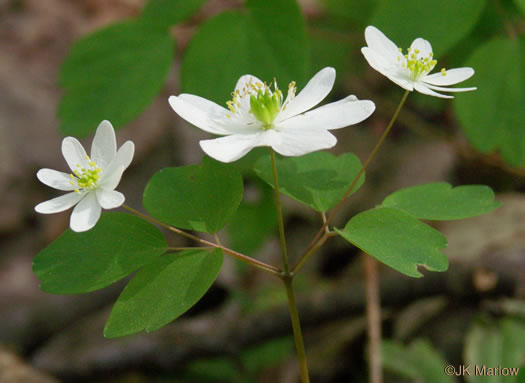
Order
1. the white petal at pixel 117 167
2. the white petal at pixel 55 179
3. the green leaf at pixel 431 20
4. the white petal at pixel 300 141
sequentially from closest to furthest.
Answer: the white petal at pixel 300 141, the white petal at pixel 117 167, the white petal at pixel 55 179, the green leaf at pixel 431 20

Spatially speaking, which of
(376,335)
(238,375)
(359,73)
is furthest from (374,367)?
(359,73)

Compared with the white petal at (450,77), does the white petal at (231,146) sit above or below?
below

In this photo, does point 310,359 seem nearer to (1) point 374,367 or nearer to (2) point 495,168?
(1) point 374,367

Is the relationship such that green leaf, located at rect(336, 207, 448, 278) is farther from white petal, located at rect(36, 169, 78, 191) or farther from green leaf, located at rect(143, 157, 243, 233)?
white petal, located at rect(36, 169, 78, 191)

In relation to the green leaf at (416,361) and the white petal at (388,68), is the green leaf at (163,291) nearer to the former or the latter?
the white petal at (388,68)

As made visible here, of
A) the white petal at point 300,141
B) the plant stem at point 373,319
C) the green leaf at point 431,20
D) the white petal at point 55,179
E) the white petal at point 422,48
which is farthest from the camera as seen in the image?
the plant stem at point 373,319

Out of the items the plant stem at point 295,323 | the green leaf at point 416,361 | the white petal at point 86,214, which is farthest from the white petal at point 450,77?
the green leaf at point 416,361

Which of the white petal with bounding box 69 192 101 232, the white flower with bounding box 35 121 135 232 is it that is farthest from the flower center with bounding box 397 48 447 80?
the white petal with bounding box 69 192 101 232

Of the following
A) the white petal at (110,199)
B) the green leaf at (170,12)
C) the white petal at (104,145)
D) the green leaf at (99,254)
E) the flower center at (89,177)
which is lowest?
the green leaf at (99,254)
